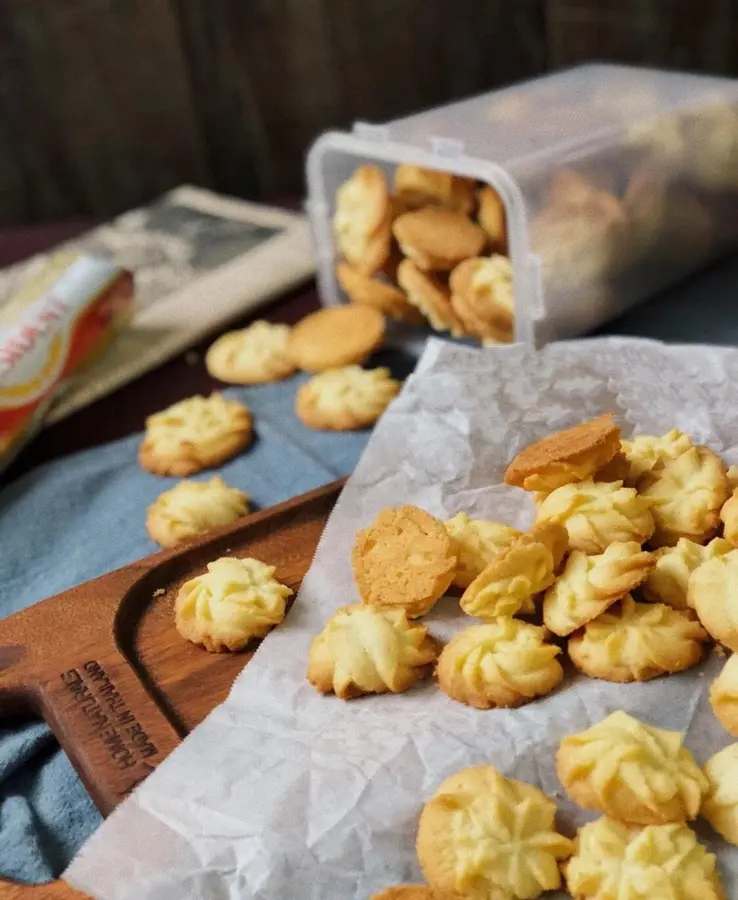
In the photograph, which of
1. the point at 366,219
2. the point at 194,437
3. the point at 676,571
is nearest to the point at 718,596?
the point at 676,571

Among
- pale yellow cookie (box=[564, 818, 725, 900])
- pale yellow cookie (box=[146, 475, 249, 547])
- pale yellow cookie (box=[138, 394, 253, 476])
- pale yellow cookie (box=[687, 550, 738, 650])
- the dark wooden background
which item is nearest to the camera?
pale yellow cookie (box=[564, 818, 725, 900])

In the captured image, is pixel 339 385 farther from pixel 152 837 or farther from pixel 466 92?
pixel 466 92

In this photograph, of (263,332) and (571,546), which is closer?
(571,546)

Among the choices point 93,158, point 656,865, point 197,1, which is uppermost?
point 197,1

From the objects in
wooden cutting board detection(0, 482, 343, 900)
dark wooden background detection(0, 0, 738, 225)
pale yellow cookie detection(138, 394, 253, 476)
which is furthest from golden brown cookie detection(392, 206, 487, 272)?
dark wooden background detection(0, 0, 738, 225)

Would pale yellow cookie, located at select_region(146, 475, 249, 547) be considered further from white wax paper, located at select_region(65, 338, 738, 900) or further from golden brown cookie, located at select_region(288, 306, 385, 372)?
golden brown cookie, located at select_region(288, 306, 385, 372)

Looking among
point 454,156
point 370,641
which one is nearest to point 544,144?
point 454,156

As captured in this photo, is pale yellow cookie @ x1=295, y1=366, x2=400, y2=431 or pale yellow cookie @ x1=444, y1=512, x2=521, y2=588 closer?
pale yellow cookie @ x1=444, y1=512, x2=521, y2=588
